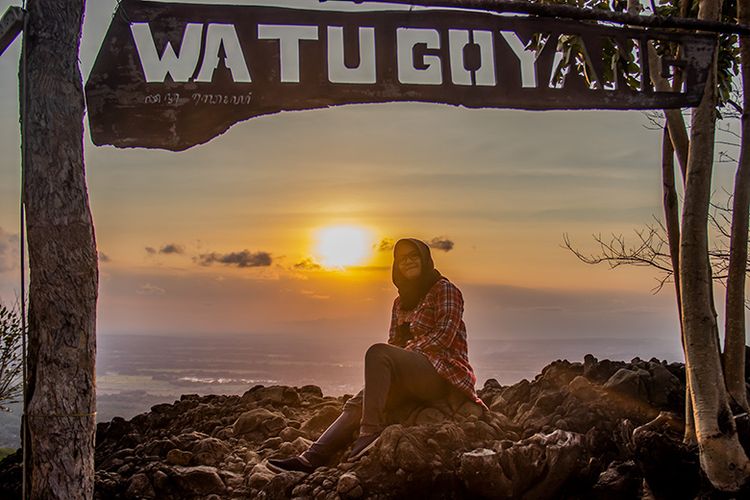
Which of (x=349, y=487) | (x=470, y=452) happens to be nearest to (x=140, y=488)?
(x=349, y=487)

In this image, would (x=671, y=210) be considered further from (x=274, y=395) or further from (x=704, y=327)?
(x=274, y=395)

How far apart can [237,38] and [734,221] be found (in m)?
4.21

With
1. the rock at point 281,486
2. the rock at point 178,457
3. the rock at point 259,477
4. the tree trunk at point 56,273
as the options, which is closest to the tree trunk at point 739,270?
the rock at point 281,486

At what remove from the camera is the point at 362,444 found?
5.79 metres

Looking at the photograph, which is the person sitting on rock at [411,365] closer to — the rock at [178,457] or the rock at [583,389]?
the rock at [178,457]

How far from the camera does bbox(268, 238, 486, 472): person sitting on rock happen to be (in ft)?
19.2

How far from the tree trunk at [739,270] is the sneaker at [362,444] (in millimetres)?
2930

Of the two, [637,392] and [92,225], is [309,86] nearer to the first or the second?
[92,225]

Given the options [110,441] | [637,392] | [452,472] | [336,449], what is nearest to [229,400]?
[110,441]

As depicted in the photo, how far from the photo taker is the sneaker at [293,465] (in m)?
5.88

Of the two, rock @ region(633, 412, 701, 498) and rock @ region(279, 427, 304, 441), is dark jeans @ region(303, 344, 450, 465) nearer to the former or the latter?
rock @ region(279, 427, 304, 441)

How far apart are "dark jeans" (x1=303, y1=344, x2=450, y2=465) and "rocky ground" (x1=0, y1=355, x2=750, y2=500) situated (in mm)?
149

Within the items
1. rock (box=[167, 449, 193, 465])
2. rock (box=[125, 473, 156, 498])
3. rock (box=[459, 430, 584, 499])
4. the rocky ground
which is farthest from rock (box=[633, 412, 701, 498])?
rock (box=[125, 473, 156, 498])

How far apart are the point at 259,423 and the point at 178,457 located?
1084 millimetres
